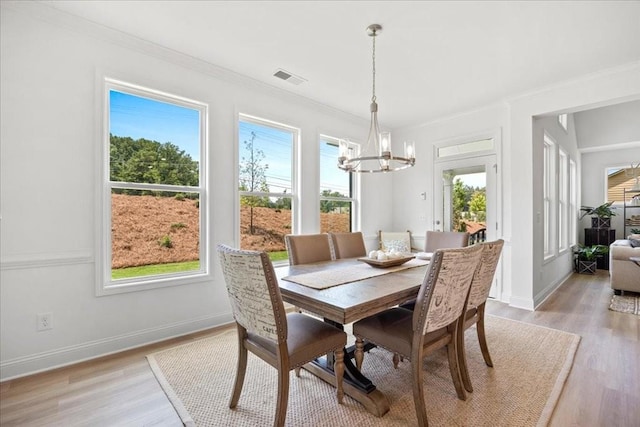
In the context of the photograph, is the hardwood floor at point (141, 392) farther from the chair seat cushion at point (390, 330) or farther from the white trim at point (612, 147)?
the white trim at point (612, 147)

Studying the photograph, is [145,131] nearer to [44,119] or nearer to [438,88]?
[44,119]

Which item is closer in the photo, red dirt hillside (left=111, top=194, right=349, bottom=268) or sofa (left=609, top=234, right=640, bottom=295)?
red dirt hillside (left=111, top=194, right=349, bottom=268)

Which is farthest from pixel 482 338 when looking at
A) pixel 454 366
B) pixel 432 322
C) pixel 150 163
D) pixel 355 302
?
pixel 150 163

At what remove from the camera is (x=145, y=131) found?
9.30 feet

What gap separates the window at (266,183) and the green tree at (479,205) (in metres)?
2.63

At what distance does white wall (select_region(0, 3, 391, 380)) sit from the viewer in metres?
2.13

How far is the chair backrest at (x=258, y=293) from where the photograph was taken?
4.83 ft

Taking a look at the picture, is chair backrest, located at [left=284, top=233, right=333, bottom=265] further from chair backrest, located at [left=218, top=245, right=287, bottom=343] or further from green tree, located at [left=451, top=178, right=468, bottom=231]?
green tree, located at [left=451, top=178, right=468, bottom=231]

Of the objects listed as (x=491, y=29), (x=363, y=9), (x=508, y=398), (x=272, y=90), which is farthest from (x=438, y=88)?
(x=508, y=398)

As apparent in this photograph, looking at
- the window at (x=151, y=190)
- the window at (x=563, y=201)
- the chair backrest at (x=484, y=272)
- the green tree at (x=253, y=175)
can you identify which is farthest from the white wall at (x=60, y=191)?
the window at (x=563, y=201)

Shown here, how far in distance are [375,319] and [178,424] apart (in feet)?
4.24

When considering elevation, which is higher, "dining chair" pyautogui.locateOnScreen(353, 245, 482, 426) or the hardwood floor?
"dining chair" pyautogui.locateOnScreen(353, 245, 482, 426)

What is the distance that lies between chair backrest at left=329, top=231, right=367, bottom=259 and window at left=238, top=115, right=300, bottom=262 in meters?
0.93

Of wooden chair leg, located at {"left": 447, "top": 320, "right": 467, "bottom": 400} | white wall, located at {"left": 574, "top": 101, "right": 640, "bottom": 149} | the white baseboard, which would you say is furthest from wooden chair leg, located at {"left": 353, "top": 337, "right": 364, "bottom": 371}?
white wall, located at {"left": 574, "top": 101, "right": 640, "bottom": 149}
